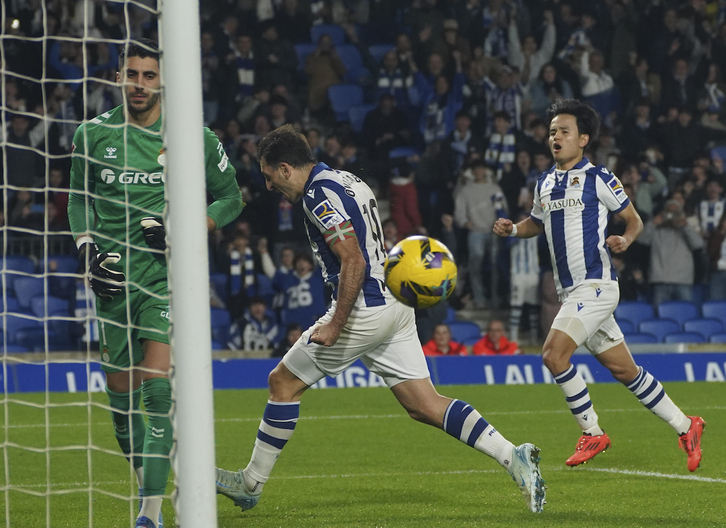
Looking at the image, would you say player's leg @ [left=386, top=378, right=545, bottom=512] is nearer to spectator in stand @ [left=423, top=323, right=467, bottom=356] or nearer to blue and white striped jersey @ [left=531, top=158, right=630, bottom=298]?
blue and white striped jersey @ [left=531, top=158, right=630, bottom=298]

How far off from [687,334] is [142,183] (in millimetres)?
11918

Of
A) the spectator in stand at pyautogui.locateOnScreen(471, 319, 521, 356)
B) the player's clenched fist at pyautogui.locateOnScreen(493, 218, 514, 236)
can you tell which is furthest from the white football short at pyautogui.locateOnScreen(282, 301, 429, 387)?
the spectator in stand at pyautogui.locateOnScreen(471, 319, 521, 356)

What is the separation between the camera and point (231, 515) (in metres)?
5.54

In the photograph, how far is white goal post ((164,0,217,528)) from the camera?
3.60m

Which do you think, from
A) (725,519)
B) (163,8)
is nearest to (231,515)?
(725,519)

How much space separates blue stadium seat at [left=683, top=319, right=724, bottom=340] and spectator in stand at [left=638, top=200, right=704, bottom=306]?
0.58 metres

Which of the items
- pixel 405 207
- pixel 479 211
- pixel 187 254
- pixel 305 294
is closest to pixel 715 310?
pixel 479 211

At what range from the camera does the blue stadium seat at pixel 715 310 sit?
1554cm

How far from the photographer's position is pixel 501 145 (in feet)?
52.0

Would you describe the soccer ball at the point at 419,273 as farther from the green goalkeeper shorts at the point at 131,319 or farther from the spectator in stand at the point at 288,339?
the spectator in stand at the point at 288,339

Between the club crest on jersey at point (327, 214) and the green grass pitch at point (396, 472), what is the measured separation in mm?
1429

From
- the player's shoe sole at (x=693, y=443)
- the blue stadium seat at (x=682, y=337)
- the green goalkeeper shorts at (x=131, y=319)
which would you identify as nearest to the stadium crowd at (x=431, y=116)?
the blue stadium seat at (x=682, y=337)

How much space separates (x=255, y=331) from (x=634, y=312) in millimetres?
5582

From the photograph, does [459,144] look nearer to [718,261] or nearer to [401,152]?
[401,152]
